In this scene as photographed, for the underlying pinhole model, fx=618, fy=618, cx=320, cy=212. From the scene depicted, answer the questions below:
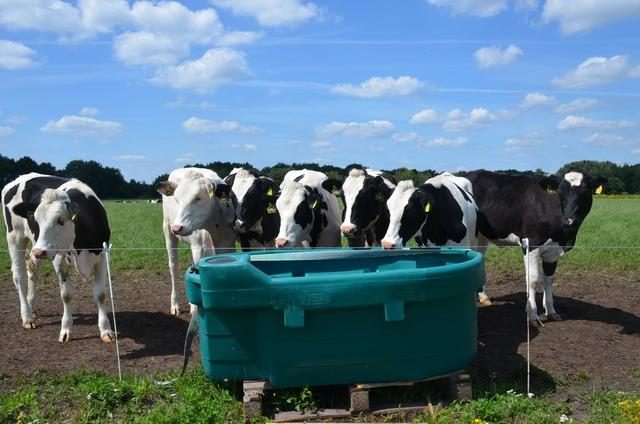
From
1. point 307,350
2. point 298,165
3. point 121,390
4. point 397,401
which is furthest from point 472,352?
point 298,165

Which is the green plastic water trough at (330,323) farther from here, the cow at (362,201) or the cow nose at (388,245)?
the cow at (362,201)

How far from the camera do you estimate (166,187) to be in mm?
8430

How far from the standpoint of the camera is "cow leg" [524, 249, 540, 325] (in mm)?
7704

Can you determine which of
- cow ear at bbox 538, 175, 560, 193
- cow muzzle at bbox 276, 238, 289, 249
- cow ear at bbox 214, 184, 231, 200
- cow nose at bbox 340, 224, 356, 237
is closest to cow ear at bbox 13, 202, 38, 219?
cow ear at bbox 214, 184, 231, 200

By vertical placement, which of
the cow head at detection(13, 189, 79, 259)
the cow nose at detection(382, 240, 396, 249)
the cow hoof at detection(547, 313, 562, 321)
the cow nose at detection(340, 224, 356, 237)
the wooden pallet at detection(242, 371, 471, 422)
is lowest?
the cow hoof at detection(547, 313, 562, 321)

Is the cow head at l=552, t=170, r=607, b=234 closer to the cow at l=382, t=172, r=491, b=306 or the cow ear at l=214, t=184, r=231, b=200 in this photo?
the cow at l=382, t=172, r=491, b=306

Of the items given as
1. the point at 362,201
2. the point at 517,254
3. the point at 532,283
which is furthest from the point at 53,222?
the point at 517,254

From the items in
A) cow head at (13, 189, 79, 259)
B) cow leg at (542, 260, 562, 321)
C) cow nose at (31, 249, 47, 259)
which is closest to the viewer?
cow nose at (31, 249, 47, 259)

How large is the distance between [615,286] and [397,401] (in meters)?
6.73

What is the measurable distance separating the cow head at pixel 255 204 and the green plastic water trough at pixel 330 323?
3.22m

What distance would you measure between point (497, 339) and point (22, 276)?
6319mm

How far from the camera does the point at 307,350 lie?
472 cm

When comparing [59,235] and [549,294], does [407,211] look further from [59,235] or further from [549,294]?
[59,235]

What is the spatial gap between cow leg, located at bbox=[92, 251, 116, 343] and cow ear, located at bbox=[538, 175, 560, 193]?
5825 mm
